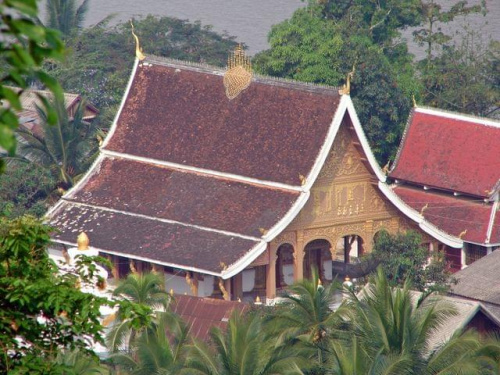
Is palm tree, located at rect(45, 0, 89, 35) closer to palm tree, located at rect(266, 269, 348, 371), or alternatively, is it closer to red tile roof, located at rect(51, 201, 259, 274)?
red tile roof, located at rect(51, 201, 259, 274)

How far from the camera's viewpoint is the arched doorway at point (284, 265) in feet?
116

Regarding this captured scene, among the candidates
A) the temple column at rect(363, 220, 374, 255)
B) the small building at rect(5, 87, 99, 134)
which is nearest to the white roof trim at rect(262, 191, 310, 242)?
the temple column at rect(363, 220, 374, 255)

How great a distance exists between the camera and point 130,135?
38.1m

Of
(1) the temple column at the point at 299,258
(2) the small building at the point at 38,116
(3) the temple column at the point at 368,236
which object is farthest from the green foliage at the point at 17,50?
(2) the small building at the point at 38,116

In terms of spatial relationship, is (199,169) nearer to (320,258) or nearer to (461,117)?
(320,258)

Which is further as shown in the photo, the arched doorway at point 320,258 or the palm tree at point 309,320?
the arched doorway at point 320,258

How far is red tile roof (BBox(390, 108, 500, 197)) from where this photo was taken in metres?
38.6

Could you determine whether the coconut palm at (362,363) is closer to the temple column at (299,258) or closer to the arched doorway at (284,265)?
the temple column at (299,258)

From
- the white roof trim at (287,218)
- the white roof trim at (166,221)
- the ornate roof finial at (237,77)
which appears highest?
the ornate roof finial at (237,77)

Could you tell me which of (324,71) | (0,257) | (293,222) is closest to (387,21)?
(324,71)

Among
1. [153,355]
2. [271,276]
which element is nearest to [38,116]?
[271,276]

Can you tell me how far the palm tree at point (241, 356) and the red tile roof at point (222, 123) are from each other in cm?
1526

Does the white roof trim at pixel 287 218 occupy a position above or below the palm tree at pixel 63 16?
below

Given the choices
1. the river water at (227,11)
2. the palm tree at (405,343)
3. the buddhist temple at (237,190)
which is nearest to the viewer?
the palm tree at (405,343)
